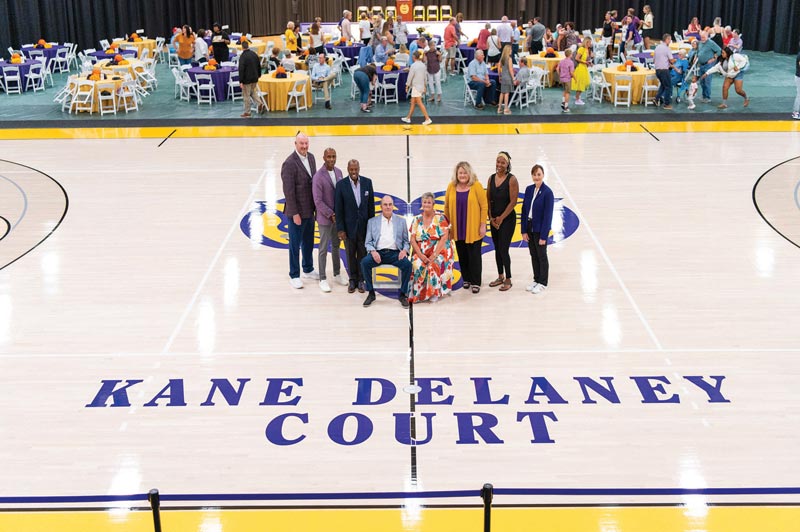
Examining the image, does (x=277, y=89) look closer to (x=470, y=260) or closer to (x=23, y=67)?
(x=23, y=67)

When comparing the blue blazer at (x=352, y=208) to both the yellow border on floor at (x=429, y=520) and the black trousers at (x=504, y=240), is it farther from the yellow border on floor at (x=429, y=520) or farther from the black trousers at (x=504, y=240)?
the yellow border on floor at (x=429, y=520)

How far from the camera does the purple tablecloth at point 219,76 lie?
19.9 meters

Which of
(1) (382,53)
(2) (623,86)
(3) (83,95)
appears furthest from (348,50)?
(2) (623,86)

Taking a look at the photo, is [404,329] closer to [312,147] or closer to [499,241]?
[499,241]

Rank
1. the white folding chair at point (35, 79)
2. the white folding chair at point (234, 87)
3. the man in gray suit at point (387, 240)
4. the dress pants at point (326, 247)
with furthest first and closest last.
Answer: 1. the white folding chair at point (35, 79)
2. the white folding chair at point (234, 87)
3. the dress pants at point (326, 247)
4. the man in gray suit at point (387, 240)

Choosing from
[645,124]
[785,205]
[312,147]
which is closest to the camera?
[785,205]

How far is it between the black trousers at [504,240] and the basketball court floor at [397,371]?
315mm

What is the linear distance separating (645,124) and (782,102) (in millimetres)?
3999

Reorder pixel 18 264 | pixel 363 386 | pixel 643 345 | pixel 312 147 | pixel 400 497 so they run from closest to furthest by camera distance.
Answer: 1. pixel 400 497
2. pixel 363 386
3. pixel 643 345
4. pixel 18 264
5. pixel 312 147

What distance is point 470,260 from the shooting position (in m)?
9.59

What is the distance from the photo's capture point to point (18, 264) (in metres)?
10.6

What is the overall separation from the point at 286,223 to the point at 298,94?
7558 mm

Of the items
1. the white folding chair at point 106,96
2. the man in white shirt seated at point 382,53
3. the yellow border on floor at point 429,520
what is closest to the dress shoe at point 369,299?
the yellow border on floor at point 429,520

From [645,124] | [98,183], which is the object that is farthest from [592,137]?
[98,183]
